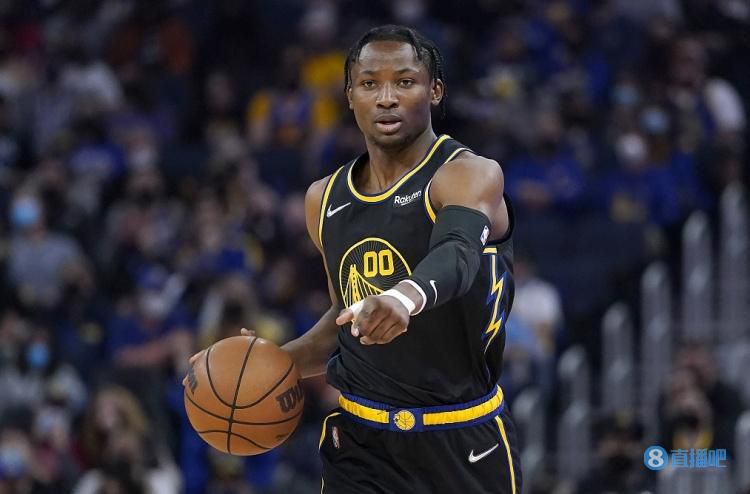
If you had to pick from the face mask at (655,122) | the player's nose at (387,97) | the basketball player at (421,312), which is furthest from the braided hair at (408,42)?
the face mask at (655,122)

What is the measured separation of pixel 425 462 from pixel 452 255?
39.5 inches

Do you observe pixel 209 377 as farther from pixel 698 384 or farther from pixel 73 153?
pixel 73 153

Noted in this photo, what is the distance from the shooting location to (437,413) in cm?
506

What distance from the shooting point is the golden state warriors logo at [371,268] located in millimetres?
4984

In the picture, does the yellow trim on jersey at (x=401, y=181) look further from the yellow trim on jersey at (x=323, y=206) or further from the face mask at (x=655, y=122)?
the face mask at (x=655, y=122)

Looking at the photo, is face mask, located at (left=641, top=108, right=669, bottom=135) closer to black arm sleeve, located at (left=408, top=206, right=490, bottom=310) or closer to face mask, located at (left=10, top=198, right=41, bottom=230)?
face mask, located at (left=10, top=198, right=41, bottom=230)

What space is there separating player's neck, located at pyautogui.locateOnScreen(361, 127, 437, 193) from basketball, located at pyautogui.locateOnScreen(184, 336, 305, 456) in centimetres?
80

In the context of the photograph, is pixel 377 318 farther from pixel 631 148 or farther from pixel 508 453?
pixel 631 148

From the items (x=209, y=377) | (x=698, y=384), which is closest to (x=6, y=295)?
(x=698, y=384)

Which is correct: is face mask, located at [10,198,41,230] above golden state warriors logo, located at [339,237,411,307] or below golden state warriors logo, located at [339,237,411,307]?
below

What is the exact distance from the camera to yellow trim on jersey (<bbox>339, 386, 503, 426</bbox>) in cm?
506

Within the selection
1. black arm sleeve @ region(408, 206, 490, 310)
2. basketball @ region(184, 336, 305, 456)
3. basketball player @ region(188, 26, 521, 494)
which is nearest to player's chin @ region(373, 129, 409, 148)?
basketball player @ region(188, 26, 521, 494)

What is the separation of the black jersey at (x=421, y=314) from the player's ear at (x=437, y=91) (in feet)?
0.49

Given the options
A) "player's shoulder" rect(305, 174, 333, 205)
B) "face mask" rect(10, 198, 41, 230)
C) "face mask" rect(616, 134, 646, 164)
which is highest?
"player's shoulder" rect(305, 174, 333, 205)
